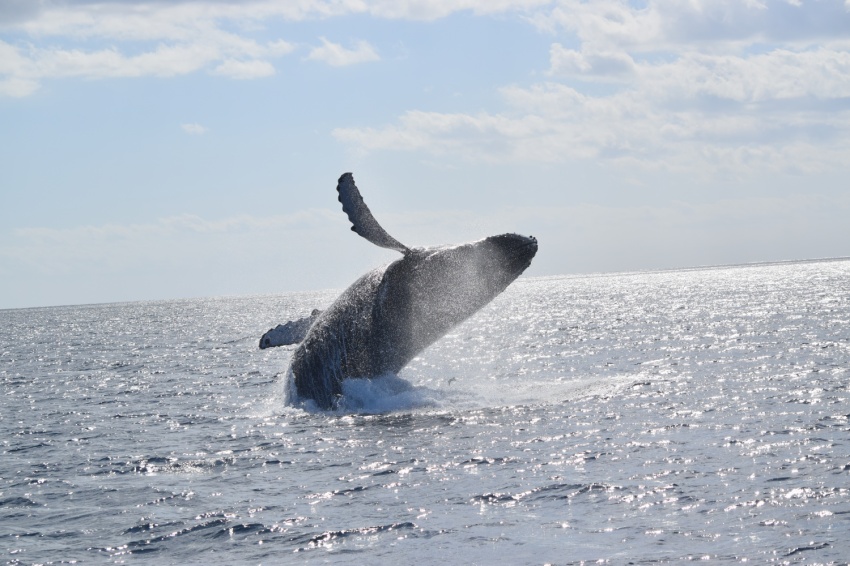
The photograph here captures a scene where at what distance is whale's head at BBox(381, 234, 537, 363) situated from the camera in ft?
50.4

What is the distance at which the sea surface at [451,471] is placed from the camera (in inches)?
371

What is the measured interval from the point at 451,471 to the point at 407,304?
162 inches

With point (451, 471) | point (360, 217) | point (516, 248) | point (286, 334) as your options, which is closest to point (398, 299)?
point (360, 217)

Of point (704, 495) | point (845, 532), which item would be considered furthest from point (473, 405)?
point (845, 532)

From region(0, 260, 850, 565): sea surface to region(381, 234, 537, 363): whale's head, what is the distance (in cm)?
168

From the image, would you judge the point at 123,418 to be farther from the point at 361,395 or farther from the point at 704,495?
the point at 704,495

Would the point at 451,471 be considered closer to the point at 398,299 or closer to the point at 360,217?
the point at 398,299

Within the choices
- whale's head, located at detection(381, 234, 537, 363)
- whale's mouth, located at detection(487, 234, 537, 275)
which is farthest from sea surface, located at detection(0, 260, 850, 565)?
whale's mouth, located at detection(487, 234, 537, 275)

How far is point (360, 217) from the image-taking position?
49.9ft

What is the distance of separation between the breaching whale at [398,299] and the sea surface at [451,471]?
0.75m

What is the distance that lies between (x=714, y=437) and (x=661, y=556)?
5.84 meters

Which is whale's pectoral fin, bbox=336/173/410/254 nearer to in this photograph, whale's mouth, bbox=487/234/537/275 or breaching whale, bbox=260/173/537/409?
breaching whale, bbox=260/173/537/409

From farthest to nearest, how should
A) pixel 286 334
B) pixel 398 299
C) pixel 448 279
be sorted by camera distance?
pixel 286 334, pixel 398 299, pixel 448 279

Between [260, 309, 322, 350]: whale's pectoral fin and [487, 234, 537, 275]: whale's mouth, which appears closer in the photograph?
[487, 234, 537, 275]: whale's mouth
